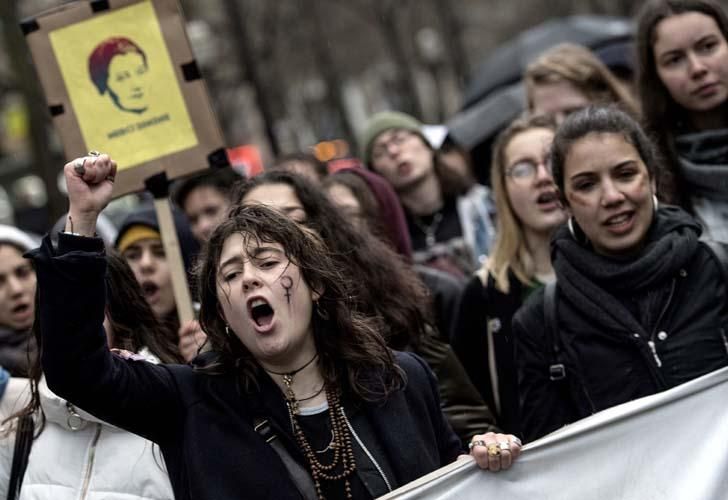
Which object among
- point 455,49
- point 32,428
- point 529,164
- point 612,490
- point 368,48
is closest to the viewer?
point 612,490

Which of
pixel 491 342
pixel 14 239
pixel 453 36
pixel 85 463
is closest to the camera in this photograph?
pixel 85 463

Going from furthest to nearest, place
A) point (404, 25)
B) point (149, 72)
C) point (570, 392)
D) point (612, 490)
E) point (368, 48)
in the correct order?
point (368, 48)
point (404, 25)
point (149, 72)
point (570, 392)
point (612, 490)

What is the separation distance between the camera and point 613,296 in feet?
12.6

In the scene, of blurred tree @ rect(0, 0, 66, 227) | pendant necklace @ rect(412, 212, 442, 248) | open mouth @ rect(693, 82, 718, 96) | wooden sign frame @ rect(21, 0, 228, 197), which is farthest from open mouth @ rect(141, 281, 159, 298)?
blurred tree @ rect(0, 0, 66, 227)

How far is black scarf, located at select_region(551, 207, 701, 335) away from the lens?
3.78 meters

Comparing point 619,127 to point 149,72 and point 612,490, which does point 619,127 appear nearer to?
point 612,490

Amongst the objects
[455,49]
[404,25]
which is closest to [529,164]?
[455,49]

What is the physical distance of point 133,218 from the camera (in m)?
5.35

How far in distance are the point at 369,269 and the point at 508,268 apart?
2.40 ft

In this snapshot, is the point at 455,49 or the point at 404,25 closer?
the point at 455,49

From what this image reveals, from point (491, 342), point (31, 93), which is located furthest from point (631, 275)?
point (31, 93)

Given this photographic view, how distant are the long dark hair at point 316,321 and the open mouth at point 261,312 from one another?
13cm

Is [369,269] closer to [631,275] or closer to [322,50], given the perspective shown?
[631,275]

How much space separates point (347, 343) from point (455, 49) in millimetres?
20788
